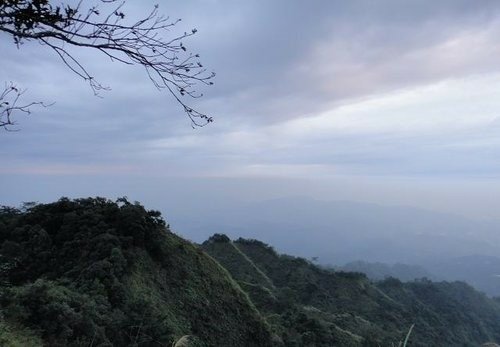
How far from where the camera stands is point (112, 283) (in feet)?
52.2

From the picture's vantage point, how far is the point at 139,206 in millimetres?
21312

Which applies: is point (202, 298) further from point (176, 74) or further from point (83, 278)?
point (176, 74)

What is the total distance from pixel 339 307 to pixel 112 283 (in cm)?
4046

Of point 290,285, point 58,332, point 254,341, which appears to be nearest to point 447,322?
point 290,285

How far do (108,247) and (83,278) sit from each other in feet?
7.55

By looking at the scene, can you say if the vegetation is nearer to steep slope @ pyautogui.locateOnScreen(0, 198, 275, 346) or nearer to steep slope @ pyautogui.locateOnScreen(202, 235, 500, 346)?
steep slope @ pyautogui.locateOnScreen(0, 198, 275, 346)

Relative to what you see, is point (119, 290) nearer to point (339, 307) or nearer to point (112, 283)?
point (112, 283)

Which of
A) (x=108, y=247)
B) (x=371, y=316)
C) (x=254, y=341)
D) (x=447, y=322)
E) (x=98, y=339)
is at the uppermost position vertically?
(x=108, y=247)

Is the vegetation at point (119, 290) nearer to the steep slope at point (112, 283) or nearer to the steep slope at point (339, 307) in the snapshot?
the steep slope at point (112, 283)

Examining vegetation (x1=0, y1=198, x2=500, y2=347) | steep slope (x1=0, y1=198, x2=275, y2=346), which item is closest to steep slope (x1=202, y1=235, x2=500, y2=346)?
vegetation (x1=0, y1=198, x2=500, y2=347)

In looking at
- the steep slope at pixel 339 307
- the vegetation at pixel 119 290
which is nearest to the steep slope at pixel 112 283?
the vegetation at pixel 119 290

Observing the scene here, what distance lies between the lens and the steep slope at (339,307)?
32.0 m

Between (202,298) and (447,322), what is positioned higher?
(202,298)

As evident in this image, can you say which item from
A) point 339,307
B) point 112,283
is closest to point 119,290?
point 112,283
